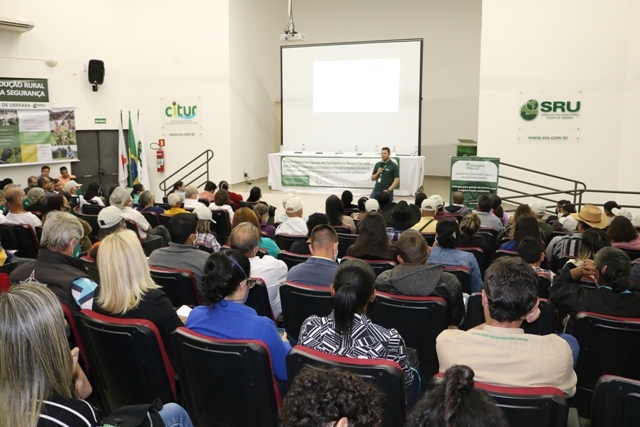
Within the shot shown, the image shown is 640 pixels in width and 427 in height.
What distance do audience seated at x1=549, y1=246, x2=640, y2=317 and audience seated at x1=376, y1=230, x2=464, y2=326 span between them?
0.65m

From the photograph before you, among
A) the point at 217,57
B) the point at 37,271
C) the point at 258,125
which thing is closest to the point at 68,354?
the point at 37,271

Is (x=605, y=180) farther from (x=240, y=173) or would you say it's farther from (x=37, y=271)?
(x=37, y=271)

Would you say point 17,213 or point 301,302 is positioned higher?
point 17,213

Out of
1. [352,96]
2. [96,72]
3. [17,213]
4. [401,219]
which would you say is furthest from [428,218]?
[96,72]

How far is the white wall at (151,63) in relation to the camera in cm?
1248

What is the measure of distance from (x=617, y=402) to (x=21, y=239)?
554 centimetres

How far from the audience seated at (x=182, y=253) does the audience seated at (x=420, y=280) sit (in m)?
1.27

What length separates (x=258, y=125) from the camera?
1510 centimetres

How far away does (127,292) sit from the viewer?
270 centimetres

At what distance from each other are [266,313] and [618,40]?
9794 millimetres

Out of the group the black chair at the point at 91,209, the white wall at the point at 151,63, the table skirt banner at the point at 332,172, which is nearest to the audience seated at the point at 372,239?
the black chair at the point at 91,209

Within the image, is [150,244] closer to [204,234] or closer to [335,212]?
[204,234]

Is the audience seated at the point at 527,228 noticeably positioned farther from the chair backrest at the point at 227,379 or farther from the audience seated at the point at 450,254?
the chair backrest at the point at 227,379

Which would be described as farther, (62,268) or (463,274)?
(463,274)
